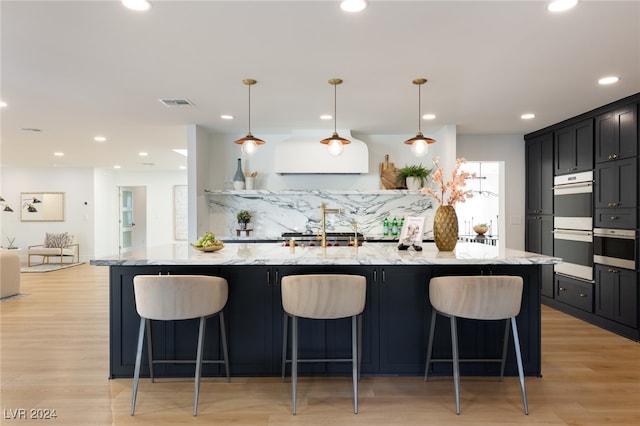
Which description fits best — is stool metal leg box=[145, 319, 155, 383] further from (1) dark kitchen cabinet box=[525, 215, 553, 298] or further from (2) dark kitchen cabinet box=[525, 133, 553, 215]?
(2) dark kitchen cabinet box=[525, 133, 553, 215]

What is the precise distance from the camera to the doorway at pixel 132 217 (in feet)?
36.7

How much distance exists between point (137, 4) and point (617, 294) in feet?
16.2

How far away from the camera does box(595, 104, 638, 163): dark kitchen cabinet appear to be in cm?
392

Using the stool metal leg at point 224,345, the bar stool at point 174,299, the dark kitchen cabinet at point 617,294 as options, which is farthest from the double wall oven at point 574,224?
the bar stool at point 174,299

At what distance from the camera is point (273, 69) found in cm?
315

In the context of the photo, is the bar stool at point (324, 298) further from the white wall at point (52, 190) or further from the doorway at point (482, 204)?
the white wall at point (52, 190)

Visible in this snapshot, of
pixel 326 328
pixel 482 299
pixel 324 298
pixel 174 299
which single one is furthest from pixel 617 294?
pixel 174 299

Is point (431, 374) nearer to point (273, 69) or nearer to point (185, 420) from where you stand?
point (185, 420)

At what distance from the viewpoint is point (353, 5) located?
2188 mm

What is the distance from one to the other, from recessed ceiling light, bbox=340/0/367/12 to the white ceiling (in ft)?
0.17

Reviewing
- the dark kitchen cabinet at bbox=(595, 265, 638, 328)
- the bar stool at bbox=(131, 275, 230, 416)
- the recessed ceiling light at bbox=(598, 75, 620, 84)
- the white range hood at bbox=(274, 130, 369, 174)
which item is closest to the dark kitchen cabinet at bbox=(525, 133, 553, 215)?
the dark kitchen cabinet at bbox=(595, 265, 638, 328)

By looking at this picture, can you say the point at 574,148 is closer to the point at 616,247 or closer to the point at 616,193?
the point at 616,193

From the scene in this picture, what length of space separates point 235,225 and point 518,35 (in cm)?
428

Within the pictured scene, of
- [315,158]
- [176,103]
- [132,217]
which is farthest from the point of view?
[132,217]
